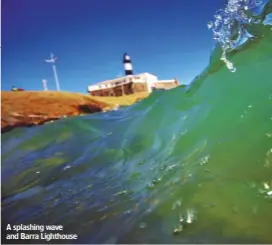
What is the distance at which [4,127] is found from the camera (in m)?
2.38

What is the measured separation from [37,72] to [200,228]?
1.42m

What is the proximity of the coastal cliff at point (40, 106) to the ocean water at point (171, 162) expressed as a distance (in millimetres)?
68

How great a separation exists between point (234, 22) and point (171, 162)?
35.6 inches

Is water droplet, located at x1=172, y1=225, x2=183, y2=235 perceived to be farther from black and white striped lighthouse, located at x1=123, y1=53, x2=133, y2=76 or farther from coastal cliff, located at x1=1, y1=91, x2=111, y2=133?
coastal cliff, located at x1=1, y1=91, x2=111, y2=133

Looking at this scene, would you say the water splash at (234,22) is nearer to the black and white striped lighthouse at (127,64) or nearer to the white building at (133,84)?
the white building at (133,84)

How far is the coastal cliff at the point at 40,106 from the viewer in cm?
229

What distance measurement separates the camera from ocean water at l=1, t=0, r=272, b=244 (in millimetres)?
1420

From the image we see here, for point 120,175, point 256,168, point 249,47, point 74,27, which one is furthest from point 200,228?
point 74,27

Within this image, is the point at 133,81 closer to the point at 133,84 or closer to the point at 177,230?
the point at 133,84

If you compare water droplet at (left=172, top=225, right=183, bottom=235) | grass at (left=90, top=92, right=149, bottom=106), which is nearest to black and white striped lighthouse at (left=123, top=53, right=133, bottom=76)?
grass at (left=90, top=92, right=149, bottom=106)

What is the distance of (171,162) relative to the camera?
1.76 meters

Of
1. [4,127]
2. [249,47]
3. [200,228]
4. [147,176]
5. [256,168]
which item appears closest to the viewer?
[200,228]

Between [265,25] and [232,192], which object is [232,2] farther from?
[232,192]

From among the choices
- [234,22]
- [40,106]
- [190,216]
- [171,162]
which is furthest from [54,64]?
[190,216]
